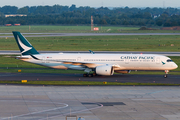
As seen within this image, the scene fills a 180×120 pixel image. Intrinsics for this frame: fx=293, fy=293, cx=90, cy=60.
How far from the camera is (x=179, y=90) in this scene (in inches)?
1543

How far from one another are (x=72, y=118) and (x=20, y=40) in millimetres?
31002

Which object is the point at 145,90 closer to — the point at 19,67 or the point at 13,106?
the point at 13,106

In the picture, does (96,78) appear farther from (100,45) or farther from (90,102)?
(100,45)

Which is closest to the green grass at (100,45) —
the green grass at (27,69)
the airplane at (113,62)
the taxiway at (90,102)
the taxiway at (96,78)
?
the green grass at (27,69)

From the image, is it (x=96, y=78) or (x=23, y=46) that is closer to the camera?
(x=96, y=78)

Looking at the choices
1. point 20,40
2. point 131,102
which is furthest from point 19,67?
point 131,102

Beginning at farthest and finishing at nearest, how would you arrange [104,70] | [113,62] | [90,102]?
[113,62] < [104,70] < [90,102]

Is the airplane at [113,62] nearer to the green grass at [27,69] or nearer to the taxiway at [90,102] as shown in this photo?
the green grass at [27,69]

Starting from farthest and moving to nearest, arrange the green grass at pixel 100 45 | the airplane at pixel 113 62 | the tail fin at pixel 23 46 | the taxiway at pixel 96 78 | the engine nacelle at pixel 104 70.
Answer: the green grass at pixel 100 45 < the tail fin at pixel 23 46 < the airplane at pixel 113 62 < the engine nacelle at pixel 104 70 < the taxiway at pixel 96 78

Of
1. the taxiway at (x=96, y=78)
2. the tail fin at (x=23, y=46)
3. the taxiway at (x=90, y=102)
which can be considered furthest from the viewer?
the tail fin at (x=23, y=46)

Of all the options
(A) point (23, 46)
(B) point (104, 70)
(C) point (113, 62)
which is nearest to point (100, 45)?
(A) point (23, 46)

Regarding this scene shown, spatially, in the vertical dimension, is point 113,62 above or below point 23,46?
below

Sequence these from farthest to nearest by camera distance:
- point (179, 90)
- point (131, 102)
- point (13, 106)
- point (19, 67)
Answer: point (19, 67), point (179, 90), point (131, 102), point (13, 106)

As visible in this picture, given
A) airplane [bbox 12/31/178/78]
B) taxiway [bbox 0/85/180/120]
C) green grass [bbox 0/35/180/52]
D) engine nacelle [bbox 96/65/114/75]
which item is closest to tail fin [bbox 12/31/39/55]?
airplane [bbox 12/31/178/78]
